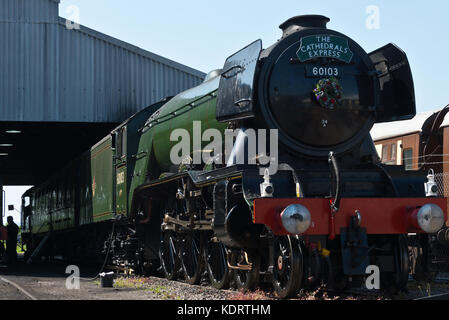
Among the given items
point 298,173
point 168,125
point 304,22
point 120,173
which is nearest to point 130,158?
point 120,173

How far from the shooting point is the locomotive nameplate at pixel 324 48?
796cm

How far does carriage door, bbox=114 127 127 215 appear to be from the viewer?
40.6ft

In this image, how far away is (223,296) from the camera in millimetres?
8023

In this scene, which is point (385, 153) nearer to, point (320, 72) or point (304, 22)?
point (304, 22)

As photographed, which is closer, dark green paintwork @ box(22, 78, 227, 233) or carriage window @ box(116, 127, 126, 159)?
dark green paintwork @ box(22, 78, 227, 233)

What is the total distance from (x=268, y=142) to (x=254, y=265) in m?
1.53

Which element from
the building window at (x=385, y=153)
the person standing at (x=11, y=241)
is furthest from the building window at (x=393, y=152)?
the person standing at (x=11, y=241)

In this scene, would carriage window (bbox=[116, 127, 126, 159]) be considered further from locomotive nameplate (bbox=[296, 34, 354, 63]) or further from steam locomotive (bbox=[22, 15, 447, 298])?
locomotive nameplate (bbox=[296, 34, 354, 63])

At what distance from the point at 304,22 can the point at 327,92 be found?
1.06 metres

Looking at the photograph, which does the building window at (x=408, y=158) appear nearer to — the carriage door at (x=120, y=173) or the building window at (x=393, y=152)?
the building window at (x=393, y=152)

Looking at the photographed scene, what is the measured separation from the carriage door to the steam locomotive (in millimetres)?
2294

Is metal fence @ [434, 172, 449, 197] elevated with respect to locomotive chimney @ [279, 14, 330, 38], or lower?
lower

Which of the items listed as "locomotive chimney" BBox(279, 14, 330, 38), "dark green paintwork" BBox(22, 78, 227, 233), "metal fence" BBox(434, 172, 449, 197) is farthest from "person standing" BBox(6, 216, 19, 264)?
"locomotive chimney" BBox(279, 14, 330, 38)
